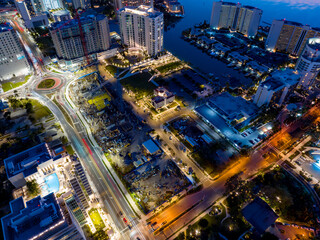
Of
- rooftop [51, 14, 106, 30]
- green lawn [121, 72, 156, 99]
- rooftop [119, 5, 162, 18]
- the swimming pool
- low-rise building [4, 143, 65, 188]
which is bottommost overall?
green lawn [121, 72, 156, 99]

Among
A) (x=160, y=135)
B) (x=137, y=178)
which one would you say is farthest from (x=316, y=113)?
(x=137, y=178)

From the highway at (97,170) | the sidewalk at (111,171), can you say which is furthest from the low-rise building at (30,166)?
the sidewalk at (111,171)

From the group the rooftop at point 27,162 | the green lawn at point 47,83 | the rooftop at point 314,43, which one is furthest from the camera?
the green lawn at point 47,83

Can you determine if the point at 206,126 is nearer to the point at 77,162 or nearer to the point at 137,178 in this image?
the point at 137,178

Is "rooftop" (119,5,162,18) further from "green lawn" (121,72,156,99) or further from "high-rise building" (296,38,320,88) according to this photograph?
"high-rise building" (296,38,320,88)

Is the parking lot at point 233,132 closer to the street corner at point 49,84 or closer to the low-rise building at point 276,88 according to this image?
the low-rise building at point 276,88

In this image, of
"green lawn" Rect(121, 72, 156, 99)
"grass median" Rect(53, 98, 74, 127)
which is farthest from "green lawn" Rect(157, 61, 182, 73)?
"grass median" Rect(53, 98, 74, 127)
